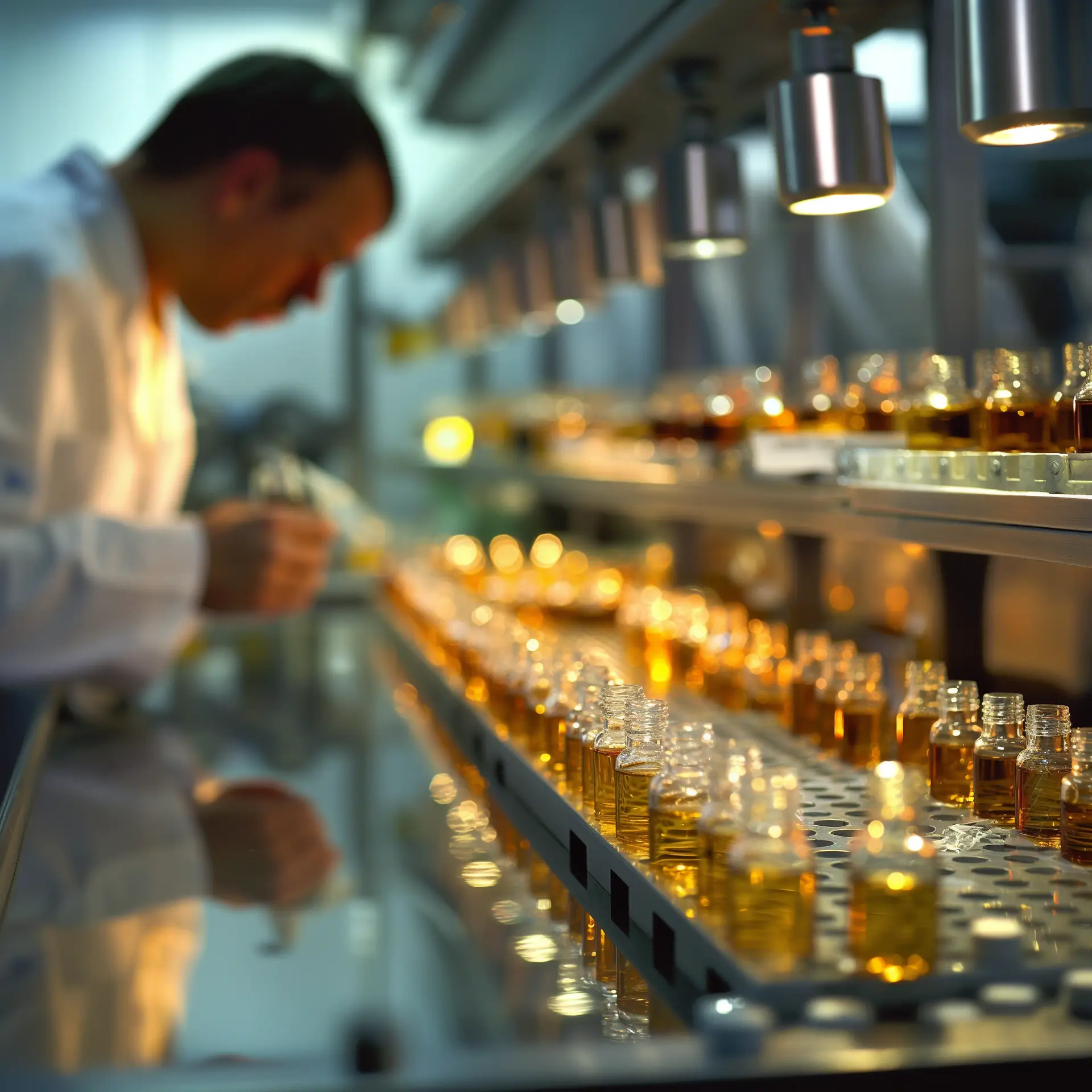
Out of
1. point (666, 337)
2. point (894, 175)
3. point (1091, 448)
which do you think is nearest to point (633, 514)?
point (666, 337)

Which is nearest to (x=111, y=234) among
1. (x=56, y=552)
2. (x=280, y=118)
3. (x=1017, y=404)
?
(x=280, y=118)

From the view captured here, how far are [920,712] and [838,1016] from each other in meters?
0.70

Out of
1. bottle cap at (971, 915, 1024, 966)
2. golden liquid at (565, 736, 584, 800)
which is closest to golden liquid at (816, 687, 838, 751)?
golden liquid at (565, 736, 584, 800)

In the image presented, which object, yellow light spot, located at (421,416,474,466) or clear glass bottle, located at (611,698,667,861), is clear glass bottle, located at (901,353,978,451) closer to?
clear glass bottle, located at (611,698,667,861)

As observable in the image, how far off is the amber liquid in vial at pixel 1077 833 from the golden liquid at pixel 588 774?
1.37 feet

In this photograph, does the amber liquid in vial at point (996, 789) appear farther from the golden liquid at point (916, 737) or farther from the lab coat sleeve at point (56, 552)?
the lab coat sleeve at point (56, 552)

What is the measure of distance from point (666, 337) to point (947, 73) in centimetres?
155

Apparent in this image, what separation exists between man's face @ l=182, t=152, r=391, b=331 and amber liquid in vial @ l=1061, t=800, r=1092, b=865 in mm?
1578

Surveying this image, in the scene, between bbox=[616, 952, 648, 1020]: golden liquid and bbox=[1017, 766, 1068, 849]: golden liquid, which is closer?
bbox=[616, 952, 648, 1020]: golden liquid

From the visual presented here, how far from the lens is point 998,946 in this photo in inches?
36.6

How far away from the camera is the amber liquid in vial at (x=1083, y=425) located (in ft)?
3.95

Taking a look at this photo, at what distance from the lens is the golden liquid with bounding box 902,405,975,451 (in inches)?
57.4

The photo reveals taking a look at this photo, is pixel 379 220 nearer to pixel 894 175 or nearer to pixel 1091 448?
pixel 894 175

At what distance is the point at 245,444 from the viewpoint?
18.0 ft
